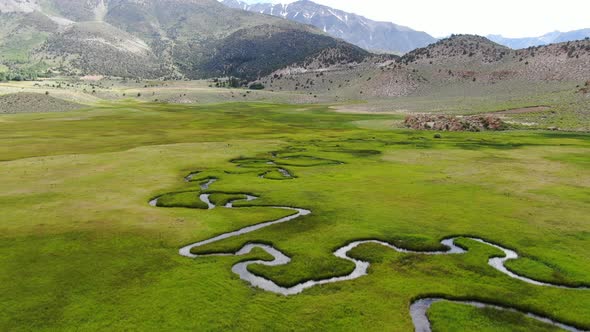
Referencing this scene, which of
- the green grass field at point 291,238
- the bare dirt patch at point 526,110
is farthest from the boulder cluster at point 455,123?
the green grass field at point 291,238

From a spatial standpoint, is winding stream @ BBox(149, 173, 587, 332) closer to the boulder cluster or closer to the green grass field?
the green grass field

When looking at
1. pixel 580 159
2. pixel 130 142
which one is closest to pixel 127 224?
pixel 130 142

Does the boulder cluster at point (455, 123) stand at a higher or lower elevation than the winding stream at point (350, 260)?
higher

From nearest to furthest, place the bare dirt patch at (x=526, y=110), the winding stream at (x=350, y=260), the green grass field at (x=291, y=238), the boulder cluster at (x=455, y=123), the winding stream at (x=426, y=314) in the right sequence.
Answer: the winding stream at (x=426, y=314) → the green grass field at (x=291, y=238) → the winding stream at (x=350, y=260) → the boulder cluster at (x=455, y=123) → the bare dirt patch at (x=526, y=110)

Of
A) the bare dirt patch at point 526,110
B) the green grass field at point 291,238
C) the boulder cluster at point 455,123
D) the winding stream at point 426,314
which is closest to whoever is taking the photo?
the winding stream at point 426,314

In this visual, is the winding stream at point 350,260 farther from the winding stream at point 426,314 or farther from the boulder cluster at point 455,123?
the boulder cluster at point 455,123

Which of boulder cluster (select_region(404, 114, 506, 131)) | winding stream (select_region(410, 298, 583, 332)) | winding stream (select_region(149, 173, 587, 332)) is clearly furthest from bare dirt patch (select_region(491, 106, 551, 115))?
winding stream (select_region(410, 298, 583, 332))
